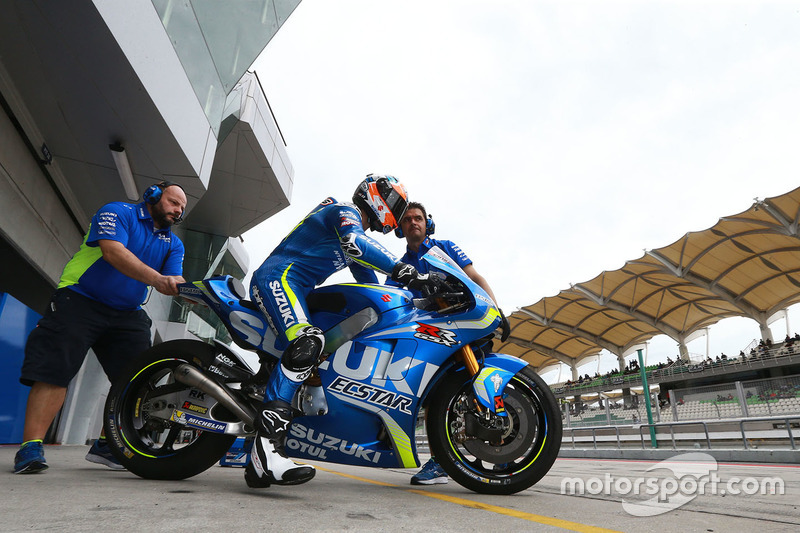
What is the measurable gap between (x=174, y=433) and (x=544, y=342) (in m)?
52.8

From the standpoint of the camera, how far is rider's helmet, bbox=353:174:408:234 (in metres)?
2.82

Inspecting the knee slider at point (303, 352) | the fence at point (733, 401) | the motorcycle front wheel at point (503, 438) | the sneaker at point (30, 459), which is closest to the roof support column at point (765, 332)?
the fence at point (733, 401)

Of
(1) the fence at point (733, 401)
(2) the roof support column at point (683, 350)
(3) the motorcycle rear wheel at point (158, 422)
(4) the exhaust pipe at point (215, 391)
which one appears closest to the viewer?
(4) the exhaust pipe at point (215, 391)

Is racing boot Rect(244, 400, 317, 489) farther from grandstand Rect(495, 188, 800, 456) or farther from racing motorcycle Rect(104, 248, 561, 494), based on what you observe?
grandstand Rect(495, 188, 800, 456)

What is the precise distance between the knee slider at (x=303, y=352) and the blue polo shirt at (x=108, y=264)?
1.46 m

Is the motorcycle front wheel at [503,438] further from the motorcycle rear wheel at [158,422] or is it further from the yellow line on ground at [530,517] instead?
the motorcycle rear wheel at [158,422]

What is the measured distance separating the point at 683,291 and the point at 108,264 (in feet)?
142

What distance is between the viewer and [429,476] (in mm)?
3189

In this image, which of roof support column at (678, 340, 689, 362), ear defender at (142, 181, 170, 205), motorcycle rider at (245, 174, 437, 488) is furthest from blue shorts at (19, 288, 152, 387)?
roof support column at (678, 340, 689, 362)

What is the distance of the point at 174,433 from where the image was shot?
2742mm

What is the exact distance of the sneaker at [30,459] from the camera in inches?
105

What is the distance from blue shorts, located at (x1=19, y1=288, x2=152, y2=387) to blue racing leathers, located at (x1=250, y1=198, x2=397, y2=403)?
1.21 m

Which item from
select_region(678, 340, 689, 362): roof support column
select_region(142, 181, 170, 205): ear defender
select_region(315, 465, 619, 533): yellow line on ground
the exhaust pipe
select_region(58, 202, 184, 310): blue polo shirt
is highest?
select_region(678, 340, 689, 362): roof support column

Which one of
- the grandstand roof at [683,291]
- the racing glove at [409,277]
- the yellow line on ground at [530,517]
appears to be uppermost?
the grandstand roof at [683,291]
